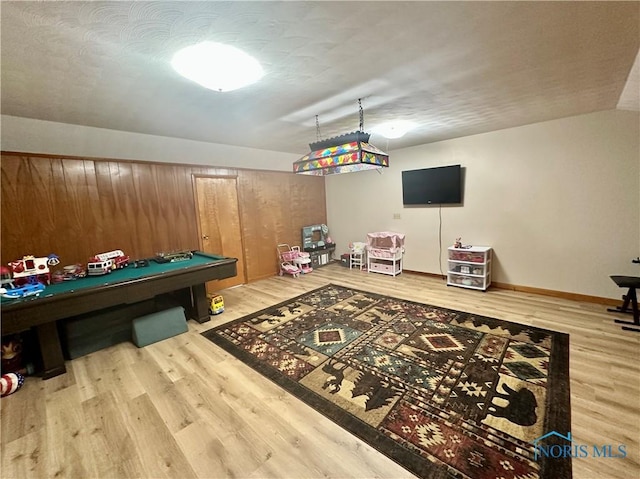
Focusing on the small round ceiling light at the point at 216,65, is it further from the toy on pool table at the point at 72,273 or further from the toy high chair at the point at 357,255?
the toy high chair at the point at 357,255

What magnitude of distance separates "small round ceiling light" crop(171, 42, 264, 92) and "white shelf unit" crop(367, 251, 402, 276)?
419 centimetres

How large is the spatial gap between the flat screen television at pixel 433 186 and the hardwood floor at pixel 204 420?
8.15ft

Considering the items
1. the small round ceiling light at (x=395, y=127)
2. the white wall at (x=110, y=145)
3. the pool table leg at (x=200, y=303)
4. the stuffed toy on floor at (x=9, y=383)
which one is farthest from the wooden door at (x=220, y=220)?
the small round ceiling light at (x=395, y=127)

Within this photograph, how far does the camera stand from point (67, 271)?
2.98 metres

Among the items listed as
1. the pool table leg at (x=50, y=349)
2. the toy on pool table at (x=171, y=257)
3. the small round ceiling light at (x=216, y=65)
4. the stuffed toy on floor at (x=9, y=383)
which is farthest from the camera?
the toy on pool table at (x=171, y=257)

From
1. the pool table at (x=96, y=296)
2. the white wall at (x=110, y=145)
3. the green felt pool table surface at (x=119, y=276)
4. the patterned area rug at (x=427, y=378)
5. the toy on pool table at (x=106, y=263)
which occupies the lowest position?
the patterned area rug at (x=427, y=378)

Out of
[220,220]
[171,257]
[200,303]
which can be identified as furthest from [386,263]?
[171,257]

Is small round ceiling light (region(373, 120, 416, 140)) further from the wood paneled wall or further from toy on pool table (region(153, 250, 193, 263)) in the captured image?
toy on pool table (region(153, 250, 193, 263))

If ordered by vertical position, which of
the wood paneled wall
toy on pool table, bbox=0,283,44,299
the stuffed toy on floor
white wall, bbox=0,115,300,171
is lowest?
the stuffed toy on floor

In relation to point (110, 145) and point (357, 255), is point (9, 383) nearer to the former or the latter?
point (110, 145)

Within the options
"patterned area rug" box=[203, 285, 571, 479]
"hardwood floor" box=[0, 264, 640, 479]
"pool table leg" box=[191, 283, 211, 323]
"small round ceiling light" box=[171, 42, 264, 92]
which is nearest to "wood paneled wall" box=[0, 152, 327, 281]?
"pool table leg" box=[191, 283, 211, 323]

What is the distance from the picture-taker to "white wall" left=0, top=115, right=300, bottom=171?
293cm

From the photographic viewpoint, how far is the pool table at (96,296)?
227 centimetres

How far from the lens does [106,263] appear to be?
311 cm
